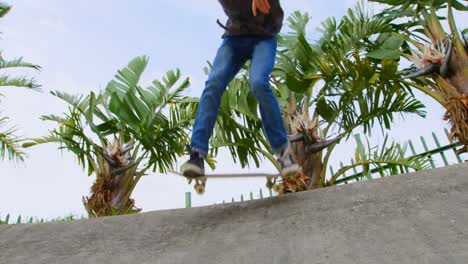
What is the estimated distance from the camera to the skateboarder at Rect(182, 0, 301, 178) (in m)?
2.38

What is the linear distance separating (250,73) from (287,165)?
63 centimetres

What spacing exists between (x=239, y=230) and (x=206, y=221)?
0.92ft

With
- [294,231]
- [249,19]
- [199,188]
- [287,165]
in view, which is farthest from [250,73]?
[294,231]

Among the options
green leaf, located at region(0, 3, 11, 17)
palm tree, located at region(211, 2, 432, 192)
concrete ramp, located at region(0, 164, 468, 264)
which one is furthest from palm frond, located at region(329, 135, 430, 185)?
green leaf, located at region(0, 3, 11, 17)

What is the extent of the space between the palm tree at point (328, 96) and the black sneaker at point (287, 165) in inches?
67.2

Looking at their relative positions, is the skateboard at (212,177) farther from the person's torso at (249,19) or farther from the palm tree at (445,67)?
the palm tree at (445,67)

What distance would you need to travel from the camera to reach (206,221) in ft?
7.64

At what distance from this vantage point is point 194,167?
90.7 inches

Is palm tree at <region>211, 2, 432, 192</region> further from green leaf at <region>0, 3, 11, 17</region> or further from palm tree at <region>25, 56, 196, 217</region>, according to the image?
green leaf at <region>0, 3, 11, 17</region>

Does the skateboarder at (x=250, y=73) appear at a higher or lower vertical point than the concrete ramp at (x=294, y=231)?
higher

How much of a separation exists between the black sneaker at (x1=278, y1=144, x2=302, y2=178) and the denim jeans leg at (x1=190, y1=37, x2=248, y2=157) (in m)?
0.47

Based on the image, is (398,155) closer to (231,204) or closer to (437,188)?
(437,188)

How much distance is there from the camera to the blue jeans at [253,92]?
96.2 inches

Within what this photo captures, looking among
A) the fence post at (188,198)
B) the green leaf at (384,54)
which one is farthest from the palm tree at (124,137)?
the green leaf at (384,54)
